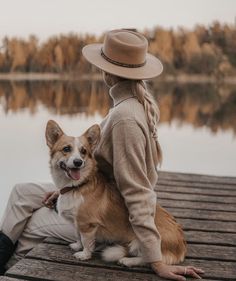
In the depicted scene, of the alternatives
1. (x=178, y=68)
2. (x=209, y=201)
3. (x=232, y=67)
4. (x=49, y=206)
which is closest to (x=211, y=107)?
(x=178, y=68)

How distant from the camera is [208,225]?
4.08 m

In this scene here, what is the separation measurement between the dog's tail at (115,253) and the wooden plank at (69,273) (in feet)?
0.26

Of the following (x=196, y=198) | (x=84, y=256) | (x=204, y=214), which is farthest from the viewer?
(x=196, y=198)

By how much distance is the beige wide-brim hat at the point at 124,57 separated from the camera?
9.73 feet

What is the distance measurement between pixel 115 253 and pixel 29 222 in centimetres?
76

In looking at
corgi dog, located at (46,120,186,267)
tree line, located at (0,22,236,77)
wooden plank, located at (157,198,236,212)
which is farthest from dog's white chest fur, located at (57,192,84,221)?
tree line, located at (0,22,236,77)

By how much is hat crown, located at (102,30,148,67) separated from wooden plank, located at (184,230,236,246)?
1.37 m

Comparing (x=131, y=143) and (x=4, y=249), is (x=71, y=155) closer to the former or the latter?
(x=131, y=143)

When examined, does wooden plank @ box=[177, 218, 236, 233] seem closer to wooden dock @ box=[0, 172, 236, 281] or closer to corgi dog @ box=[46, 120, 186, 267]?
wooden dock @ box=[0, 172, 236, 281]

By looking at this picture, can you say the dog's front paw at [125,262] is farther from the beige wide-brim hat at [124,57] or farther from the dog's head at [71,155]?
the beige wide-brim hat at [124,57]

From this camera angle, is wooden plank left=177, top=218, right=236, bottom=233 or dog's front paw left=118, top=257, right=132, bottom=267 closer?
dog's front paw left=118, top=257, right=132, bottom=267

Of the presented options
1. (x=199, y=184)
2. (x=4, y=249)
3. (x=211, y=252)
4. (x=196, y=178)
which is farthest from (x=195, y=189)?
(x=4, y=249)

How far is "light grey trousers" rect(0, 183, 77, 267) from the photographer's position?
3.42 metres

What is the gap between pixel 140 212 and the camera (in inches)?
111
